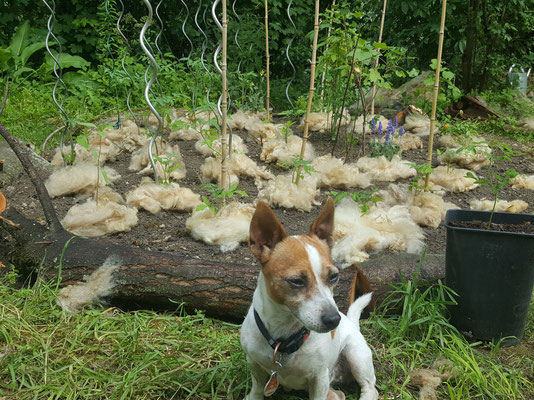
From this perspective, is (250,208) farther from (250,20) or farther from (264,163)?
(250,20)

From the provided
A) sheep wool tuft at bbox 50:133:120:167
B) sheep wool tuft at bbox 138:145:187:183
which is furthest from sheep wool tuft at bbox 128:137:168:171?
sheep wool tuft at bbox 50:133:120:167

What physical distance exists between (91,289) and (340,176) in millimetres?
2557

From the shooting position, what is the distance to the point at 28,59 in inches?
349

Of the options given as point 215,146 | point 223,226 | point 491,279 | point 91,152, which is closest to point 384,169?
point 215,146

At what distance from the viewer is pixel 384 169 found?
200 inches

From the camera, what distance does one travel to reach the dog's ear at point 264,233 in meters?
1.84

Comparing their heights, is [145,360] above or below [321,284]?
below

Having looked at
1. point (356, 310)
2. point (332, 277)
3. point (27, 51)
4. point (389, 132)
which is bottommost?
point (356, 310)

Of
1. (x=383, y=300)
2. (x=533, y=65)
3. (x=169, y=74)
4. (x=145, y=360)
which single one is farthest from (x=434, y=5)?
(x=145, y=360)

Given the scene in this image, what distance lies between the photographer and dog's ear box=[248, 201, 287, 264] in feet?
6.03

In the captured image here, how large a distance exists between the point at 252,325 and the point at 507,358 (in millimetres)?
1500

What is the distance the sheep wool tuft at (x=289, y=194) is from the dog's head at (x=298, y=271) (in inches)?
90.2

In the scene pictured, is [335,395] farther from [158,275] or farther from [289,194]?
[289,194]

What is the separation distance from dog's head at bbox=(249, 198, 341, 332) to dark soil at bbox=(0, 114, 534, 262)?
154cm
